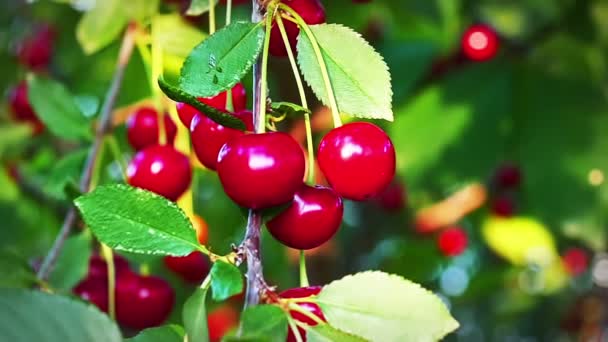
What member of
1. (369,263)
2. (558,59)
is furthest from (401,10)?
(369,263)

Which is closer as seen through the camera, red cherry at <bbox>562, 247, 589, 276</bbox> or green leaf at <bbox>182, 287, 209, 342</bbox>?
green leaf at <bbox>182, 287, 209, 342</bbox>

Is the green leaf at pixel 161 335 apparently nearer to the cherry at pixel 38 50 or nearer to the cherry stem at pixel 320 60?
the cherry stem at pixel 320 60

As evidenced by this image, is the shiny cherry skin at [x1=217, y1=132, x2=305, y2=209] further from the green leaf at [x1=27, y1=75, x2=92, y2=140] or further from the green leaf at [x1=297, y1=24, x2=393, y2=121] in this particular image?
the green leaf at [x1=27, y1=75, x2=92, y2=140]

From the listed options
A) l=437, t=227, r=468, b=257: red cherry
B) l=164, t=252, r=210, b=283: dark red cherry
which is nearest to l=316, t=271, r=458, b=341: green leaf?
l=164, t=252, r=210, b=283: dark red cherry

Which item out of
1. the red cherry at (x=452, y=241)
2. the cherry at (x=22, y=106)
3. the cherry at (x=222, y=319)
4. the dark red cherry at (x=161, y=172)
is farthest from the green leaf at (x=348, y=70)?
the red cherry at (x=452, y=241)

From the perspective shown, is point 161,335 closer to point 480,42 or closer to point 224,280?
point 224,280

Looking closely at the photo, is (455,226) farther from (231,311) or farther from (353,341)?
(353,341)
